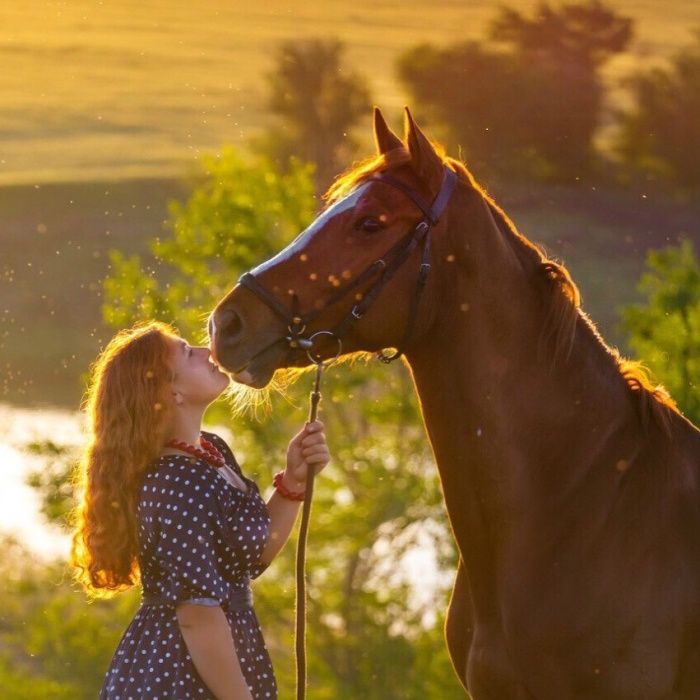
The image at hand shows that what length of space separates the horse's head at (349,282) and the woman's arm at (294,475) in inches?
8.4

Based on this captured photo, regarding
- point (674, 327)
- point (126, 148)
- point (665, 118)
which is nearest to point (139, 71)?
point (126, 148)

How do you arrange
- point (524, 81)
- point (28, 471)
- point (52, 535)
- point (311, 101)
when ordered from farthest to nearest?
point (524, 81) → point (311, 101) → point (52, 535) → point (28, 471)

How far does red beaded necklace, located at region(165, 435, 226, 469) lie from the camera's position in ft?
11.6

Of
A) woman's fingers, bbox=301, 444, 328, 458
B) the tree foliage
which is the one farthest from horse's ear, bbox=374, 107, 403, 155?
the tree foliage

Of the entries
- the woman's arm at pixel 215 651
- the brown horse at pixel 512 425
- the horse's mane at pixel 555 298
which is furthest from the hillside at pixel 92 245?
the woman's arm at pixel 215 651

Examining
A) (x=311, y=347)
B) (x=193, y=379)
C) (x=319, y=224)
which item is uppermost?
(x=319, y=224)

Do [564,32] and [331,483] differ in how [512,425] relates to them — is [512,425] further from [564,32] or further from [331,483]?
[564,32]

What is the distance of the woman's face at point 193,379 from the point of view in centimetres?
358

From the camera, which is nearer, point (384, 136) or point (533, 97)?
point (384, 136)

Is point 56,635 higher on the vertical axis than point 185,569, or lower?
lower

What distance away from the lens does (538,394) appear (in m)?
3.57

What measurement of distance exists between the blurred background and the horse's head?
33.0 ft

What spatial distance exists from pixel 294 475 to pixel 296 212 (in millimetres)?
13513

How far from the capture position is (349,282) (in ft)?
11.5
